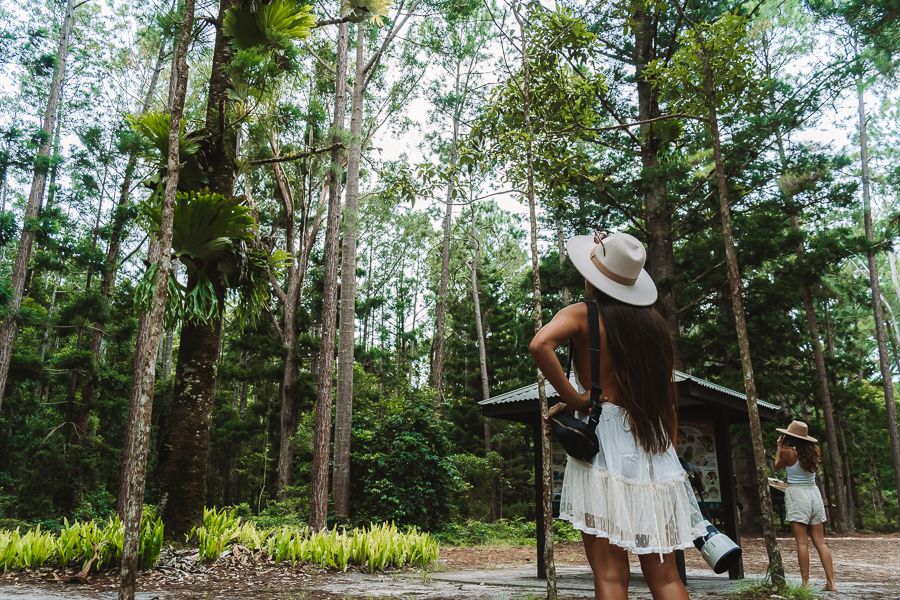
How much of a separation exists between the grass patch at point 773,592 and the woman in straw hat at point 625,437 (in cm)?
381

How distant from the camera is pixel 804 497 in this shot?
5.84 metres

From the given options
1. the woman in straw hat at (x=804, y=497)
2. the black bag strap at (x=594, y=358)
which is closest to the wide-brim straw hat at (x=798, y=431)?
the woman in straw hat at (x=804, y=497)

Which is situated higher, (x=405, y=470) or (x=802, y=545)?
(x=405, y=470)

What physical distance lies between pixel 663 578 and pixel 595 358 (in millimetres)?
864

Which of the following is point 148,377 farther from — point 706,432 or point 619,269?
point 706,432

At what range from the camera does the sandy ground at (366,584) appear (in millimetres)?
5062

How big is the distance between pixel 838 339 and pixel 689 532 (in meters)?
31.2

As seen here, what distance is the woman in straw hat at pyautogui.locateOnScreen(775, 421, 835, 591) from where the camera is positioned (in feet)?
19.1

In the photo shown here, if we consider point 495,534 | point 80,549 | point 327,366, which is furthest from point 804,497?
point 495,534

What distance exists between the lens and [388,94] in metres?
20.5

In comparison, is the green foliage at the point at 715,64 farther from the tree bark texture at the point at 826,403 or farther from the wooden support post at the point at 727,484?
the tree bark texture at the point at 826,403

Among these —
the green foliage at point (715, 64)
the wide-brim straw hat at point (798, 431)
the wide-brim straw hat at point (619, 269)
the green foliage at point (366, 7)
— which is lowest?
the wide-brim straw hat at point (798, 431)

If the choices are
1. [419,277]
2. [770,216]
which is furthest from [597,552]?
[419,277]

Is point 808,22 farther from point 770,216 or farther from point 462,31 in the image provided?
point 462,31
